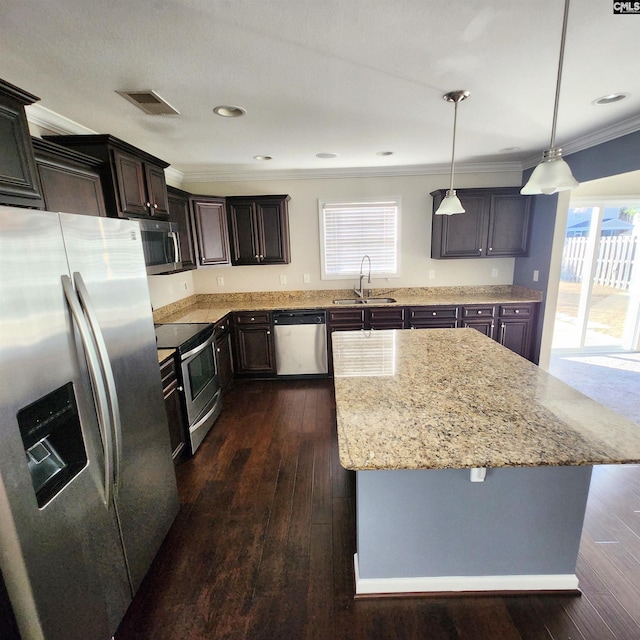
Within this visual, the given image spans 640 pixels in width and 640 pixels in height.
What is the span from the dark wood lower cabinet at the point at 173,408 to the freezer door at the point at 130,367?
0.46 metres

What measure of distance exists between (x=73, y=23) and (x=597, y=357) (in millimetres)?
6048

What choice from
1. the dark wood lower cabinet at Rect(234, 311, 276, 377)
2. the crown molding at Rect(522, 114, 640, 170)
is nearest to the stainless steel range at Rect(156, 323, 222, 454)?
the dark wood lower cabinet at Rect(234, 311, 276, 377)

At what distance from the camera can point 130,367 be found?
1527mm

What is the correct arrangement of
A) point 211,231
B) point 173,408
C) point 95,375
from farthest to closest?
point 211,231
point 173,408
point 95,375

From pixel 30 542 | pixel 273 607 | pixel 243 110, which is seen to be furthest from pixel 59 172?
pixel 273 607

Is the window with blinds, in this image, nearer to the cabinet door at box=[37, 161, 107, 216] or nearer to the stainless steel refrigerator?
the cabinet door at box=[37, 161, 107, 216]

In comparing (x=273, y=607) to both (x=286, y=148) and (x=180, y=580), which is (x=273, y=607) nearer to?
(x=180, y=580)

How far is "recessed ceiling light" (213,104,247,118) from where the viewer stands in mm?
2111

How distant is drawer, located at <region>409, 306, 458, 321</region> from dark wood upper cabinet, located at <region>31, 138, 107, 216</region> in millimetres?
3064

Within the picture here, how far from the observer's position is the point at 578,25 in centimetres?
138

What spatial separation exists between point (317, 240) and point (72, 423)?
11.3 ft

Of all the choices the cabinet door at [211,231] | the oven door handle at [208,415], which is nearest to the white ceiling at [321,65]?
the cabinet door at [211,231]

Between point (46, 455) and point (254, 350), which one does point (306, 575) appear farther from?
point (254, 350)

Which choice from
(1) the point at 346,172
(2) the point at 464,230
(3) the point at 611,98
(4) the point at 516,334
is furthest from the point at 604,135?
(1) the point at 346,172
